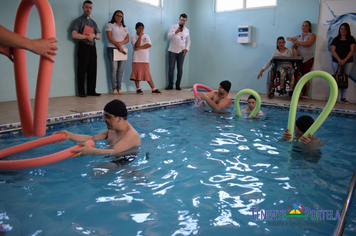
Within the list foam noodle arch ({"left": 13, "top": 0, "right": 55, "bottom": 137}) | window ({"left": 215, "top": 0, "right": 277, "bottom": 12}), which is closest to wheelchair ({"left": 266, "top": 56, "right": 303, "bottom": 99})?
window ({"left": 215, "top": 0, "right": 277, "bottom": 12})

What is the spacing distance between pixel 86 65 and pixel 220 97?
4.13 m

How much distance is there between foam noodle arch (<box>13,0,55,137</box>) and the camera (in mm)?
2953

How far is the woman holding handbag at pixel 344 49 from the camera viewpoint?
8680 millimetres

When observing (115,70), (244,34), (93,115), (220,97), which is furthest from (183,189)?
(244,34)

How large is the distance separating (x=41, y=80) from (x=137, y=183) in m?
1.56

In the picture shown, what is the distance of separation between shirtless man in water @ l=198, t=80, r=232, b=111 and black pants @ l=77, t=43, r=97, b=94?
3.56m

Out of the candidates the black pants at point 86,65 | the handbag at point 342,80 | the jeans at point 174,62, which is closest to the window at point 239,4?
the jeans at point 174,62

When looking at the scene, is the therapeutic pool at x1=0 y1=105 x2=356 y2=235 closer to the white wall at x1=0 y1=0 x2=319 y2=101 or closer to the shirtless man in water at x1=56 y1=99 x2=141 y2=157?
the shirtless man in water at x1=56 y1=99 x2=141 y2=157

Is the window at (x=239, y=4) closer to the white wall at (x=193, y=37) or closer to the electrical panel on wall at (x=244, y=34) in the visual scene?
the white wall at (x=193, y=37)

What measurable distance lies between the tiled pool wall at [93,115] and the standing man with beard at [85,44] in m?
2.38

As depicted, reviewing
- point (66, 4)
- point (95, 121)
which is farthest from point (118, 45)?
point (95, 121)

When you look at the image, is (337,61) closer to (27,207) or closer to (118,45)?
(118,45)

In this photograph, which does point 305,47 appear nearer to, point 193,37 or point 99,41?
point 193,37

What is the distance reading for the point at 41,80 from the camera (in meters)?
3.07
